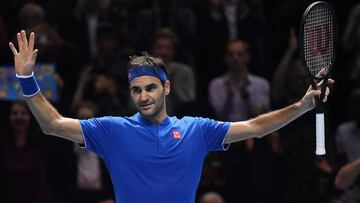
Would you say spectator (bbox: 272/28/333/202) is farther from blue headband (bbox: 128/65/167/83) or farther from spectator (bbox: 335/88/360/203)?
blue headband (bbox: 128/65/167/83)

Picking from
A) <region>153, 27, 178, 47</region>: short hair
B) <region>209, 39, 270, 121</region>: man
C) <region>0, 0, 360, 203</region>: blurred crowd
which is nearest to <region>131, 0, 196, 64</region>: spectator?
<region>0, 0, 360, 203</region>: blurred crowd

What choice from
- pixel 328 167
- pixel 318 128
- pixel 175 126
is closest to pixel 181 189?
pixel 175 126

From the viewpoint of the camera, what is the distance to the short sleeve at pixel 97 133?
716 cm

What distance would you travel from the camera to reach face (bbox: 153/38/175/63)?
461 inches

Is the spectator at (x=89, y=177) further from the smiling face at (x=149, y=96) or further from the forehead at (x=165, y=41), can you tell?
the smiling face at (x=149, y=96)

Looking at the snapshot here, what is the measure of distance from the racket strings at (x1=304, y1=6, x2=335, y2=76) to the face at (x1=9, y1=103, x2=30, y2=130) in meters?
4.49

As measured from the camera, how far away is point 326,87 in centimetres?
713

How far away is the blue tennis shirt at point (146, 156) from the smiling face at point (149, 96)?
0.11m

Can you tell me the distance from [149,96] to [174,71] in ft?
14.8

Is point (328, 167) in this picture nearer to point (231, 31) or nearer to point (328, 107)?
point (328, 107)

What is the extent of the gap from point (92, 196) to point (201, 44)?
2.66 metres

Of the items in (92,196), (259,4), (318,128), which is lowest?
(92,196)

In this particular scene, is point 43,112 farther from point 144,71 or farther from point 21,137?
point 21,137

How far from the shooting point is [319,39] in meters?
7.53
